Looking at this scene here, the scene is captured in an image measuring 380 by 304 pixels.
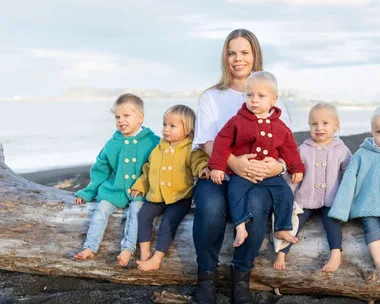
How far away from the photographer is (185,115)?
13.6 ft

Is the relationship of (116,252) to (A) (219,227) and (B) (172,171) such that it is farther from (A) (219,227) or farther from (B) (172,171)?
(A) (219,227)

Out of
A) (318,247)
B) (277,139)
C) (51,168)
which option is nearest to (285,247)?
(318,247)

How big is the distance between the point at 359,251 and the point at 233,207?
0.99 metres

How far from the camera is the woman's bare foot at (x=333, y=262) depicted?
371 cm

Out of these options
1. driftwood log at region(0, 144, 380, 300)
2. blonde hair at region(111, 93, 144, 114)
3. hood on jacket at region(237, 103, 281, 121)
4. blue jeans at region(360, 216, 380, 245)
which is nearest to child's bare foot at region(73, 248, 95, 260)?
driftwood log at region(0, 144, 380, 300)

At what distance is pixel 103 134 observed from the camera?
789 inches

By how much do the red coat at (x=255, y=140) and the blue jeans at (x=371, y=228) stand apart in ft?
1.92

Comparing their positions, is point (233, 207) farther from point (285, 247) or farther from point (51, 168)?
point (51, 168)

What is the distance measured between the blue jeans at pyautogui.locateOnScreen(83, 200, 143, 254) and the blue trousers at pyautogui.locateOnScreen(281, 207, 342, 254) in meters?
1.17

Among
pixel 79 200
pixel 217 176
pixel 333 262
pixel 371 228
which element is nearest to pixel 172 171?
pixel 217 176

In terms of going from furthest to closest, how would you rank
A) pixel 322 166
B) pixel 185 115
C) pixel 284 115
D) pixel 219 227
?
pixel 284 115 < pixel 185 115 < pixel 322 166 < pixel 219 227

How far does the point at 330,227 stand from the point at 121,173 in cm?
174

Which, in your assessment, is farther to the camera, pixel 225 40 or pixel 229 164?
pixel 225 40

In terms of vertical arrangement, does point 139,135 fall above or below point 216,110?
below
